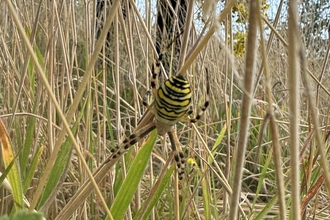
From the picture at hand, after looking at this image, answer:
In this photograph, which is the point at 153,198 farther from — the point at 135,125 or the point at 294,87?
the point at 294,87

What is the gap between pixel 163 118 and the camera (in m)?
0.63

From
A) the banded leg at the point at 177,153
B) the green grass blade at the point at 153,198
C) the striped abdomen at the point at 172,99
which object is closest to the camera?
the striped abdomen at the point at 172,99

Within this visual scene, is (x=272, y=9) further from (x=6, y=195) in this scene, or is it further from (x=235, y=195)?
(x=235, y=195)

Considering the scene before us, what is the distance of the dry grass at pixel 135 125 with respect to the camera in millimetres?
267

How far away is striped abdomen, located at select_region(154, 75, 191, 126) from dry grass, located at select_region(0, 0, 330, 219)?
28 mm

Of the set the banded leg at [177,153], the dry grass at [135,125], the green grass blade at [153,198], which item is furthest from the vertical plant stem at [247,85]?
the banded leg at [177,153]

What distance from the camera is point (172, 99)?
584 mm

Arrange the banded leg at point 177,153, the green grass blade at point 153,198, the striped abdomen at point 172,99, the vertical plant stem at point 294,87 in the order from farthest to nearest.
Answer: the banded leg at point 177,153, the green grass blade at point 153,198, the striped abdomen at point 172,99, the vertical plant stem at point 294,87

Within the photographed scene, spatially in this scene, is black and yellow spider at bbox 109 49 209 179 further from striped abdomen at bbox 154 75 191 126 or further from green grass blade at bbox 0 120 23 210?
green grass blade at bbox 0 120 23 210

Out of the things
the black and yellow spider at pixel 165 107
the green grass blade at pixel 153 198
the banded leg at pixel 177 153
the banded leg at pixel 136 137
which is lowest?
the green grass blade at pixel 153 198

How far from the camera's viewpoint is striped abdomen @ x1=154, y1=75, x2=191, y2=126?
0.57 metres

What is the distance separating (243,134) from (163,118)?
0.38m

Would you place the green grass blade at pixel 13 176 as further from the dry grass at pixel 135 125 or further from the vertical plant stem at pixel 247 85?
the vertical plant stem at pixel 247 85

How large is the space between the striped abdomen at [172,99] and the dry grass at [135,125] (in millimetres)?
28
